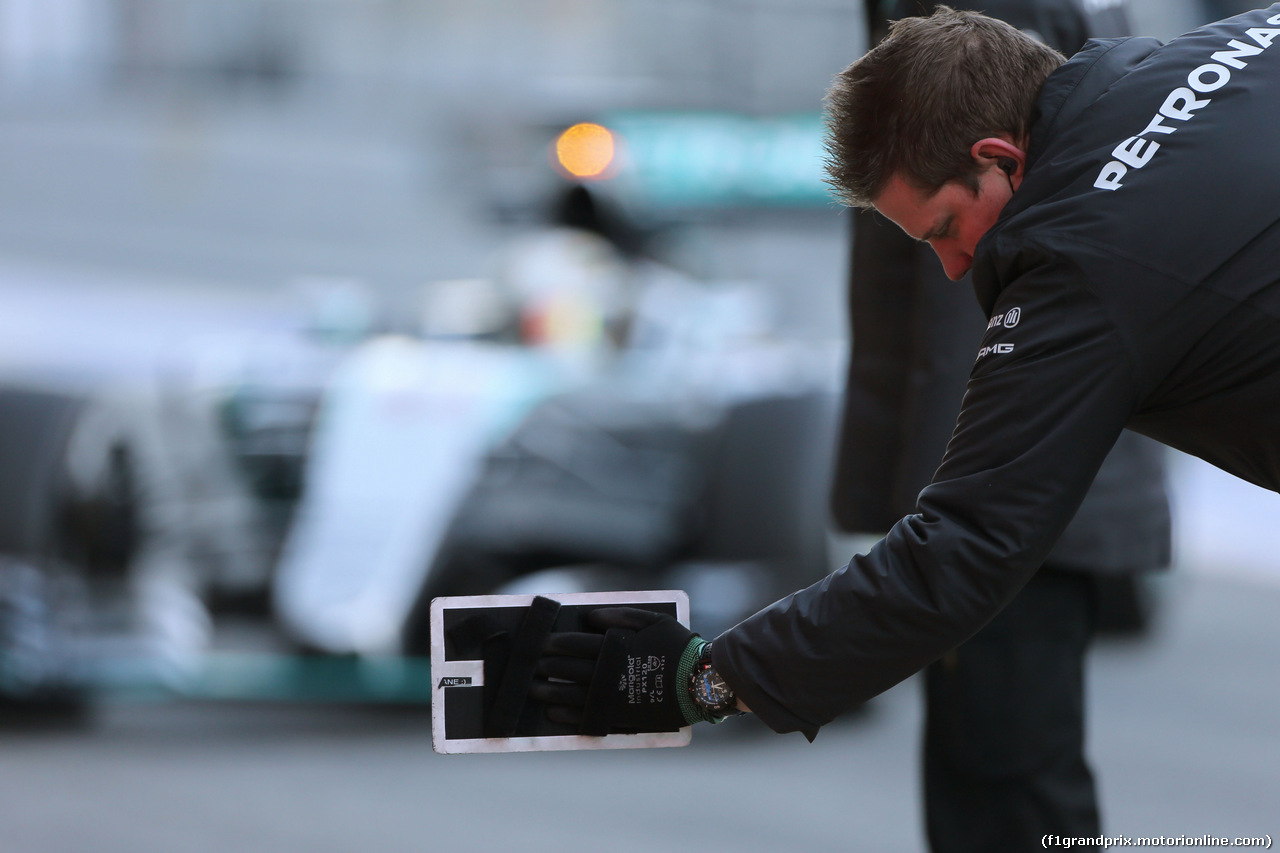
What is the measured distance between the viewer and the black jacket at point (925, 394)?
160 centimetres

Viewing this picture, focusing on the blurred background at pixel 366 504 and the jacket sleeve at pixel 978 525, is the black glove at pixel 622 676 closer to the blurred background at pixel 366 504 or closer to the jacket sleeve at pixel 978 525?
the jacket sleeve at pixel 978 525

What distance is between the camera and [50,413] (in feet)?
9.95

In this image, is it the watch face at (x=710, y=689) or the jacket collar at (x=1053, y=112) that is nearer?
the jacket collar at (x=1053, y=112)

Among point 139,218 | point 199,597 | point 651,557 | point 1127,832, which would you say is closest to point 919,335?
point 1127,832

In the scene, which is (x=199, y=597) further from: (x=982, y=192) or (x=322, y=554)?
(x=982, y=192)

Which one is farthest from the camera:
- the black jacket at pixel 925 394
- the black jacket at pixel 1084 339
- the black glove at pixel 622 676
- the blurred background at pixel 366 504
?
the blurred background at pixel 366 504

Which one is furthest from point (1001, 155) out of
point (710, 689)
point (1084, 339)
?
point (710, 689)

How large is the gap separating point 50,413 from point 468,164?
1.98m

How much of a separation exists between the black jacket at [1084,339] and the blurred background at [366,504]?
4.75 feet

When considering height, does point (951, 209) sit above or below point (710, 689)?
above

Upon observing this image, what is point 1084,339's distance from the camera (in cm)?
100

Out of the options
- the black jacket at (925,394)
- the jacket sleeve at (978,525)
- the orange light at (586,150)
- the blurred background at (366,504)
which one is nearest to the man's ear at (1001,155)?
the jacket sleeve at (978,525)

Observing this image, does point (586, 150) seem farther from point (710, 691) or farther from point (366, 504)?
point (710, 691)

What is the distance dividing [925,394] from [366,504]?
1768 mm
